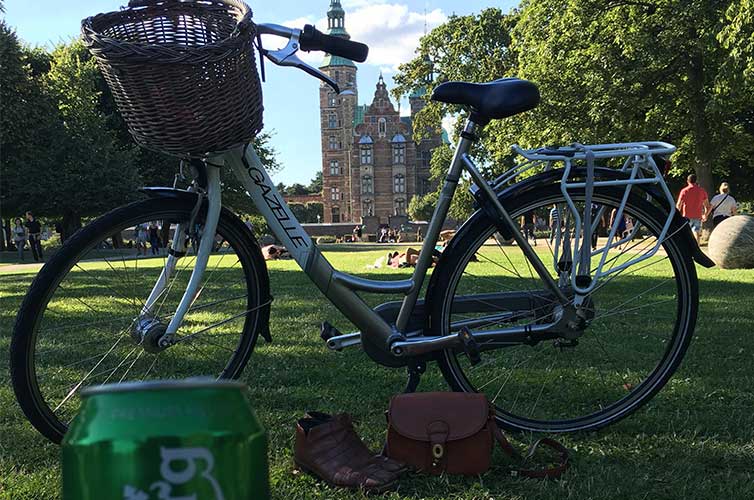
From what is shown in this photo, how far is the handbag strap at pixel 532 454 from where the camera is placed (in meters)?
2.03

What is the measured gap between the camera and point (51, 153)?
2873cm

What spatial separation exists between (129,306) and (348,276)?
108 centimetres

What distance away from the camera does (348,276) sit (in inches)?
101

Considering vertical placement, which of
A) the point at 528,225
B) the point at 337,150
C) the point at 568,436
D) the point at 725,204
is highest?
the point at 337,150

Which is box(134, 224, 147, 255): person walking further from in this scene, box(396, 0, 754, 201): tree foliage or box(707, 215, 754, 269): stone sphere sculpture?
box(396, 0, 754, 201): tree foliage

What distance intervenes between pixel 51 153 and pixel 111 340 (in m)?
29.4

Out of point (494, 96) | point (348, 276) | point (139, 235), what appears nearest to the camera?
point (494, 96)

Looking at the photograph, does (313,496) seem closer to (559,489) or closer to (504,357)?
(559,489)

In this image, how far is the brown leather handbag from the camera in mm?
2057

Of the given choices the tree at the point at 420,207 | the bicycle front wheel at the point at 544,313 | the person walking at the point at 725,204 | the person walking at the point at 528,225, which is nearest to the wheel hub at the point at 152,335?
the bicycle front wheel at the point at 544,313

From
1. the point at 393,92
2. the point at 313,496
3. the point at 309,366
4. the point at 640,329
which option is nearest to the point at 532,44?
the point at 393,92

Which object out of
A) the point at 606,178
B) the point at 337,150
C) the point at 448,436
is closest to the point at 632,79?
the point at 606,178

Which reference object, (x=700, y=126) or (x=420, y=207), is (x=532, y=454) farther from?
(x=420, y=207)

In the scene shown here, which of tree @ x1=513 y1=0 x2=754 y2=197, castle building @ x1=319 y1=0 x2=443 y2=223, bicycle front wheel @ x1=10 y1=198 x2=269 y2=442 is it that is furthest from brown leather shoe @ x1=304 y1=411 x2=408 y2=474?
castle building @ x1=319 y1=0 x2=443 y2=223
